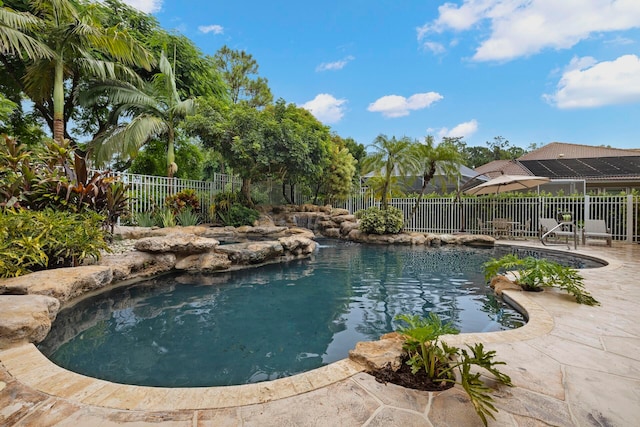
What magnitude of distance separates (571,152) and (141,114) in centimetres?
2785

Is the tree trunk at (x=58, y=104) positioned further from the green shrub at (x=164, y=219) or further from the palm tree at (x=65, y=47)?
the green shrub at (x=164, y=219)

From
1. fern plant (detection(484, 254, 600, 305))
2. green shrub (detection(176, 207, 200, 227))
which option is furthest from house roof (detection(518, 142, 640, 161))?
green shrub (detection(176, 207, 200, 227))

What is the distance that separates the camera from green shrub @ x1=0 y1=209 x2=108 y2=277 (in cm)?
371

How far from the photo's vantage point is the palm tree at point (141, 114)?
1171 cm

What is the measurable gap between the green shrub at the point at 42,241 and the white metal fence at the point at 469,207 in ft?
16.2

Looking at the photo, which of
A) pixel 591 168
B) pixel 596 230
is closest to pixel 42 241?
pixel 596 230

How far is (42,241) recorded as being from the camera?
4078mm

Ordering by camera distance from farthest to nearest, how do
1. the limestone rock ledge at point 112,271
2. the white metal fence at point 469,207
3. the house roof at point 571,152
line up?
the house roof at point 571,152
the white metal fence at point 469,207
the limestone rock ledge at point 112,271

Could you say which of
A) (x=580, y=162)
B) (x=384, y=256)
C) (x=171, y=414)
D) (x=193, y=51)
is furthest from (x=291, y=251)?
(x=580, y=162)

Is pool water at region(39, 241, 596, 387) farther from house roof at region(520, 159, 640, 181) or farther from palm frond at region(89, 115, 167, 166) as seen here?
house roof at region(520, 159, 640, 181)

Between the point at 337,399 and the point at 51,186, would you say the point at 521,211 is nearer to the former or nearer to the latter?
the point at 337,399

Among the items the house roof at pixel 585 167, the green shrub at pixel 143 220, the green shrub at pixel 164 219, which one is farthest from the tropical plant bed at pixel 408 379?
the house roof at pixel 585 167

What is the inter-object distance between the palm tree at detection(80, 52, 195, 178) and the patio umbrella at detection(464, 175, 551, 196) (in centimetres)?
1262

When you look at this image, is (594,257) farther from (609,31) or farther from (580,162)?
(580,162)
